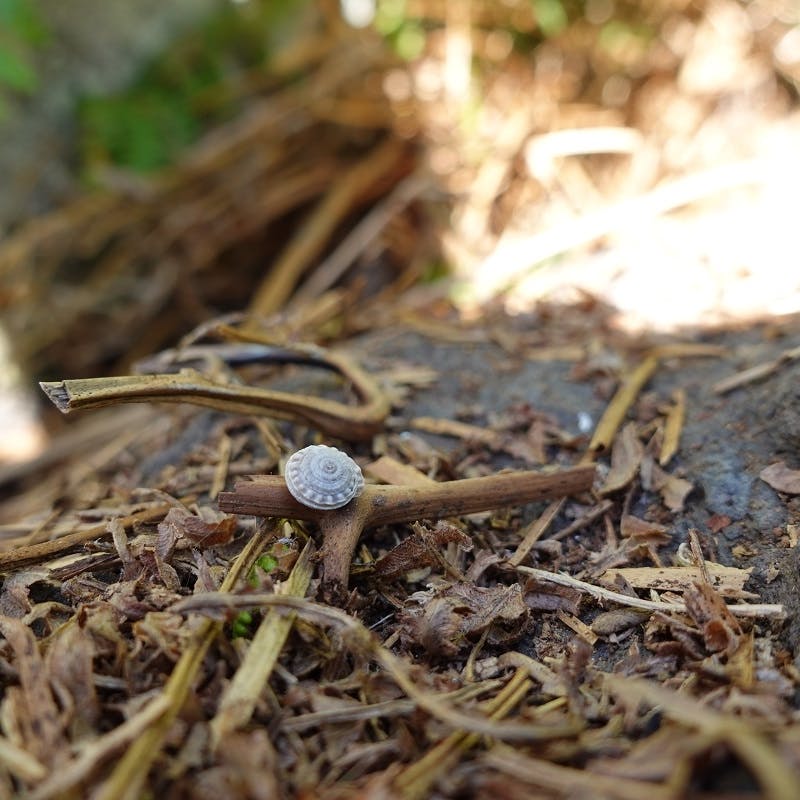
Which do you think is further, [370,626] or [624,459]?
[624,459]

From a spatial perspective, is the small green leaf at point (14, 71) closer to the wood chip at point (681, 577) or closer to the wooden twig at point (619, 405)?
the wooden twig at point (619, 405)

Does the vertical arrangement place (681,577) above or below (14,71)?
below

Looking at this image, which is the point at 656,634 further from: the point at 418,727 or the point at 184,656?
the point at 184,656

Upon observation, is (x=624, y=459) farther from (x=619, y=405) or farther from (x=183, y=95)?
(x=183, y=95)

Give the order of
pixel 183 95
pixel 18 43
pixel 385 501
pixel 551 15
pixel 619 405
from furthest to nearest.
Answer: pixel 183 95 < pixel 551 15 < pixel 18 43 < pixel 619 405 < pixel 385 501

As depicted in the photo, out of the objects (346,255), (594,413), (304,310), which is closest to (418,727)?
(594,413)

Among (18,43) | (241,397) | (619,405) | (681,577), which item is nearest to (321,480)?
(241,397)

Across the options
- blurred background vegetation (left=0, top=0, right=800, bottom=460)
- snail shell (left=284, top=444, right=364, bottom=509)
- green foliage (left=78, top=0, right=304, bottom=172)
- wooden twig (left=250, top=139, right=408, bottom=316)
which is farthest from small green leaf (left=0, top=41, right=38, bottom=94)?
snail shell (left=284, top=444, right=364, bottom=509)

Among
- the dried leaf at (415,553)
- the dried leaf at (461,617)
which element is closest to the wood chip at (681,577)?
the dried leaf at (461,617)
